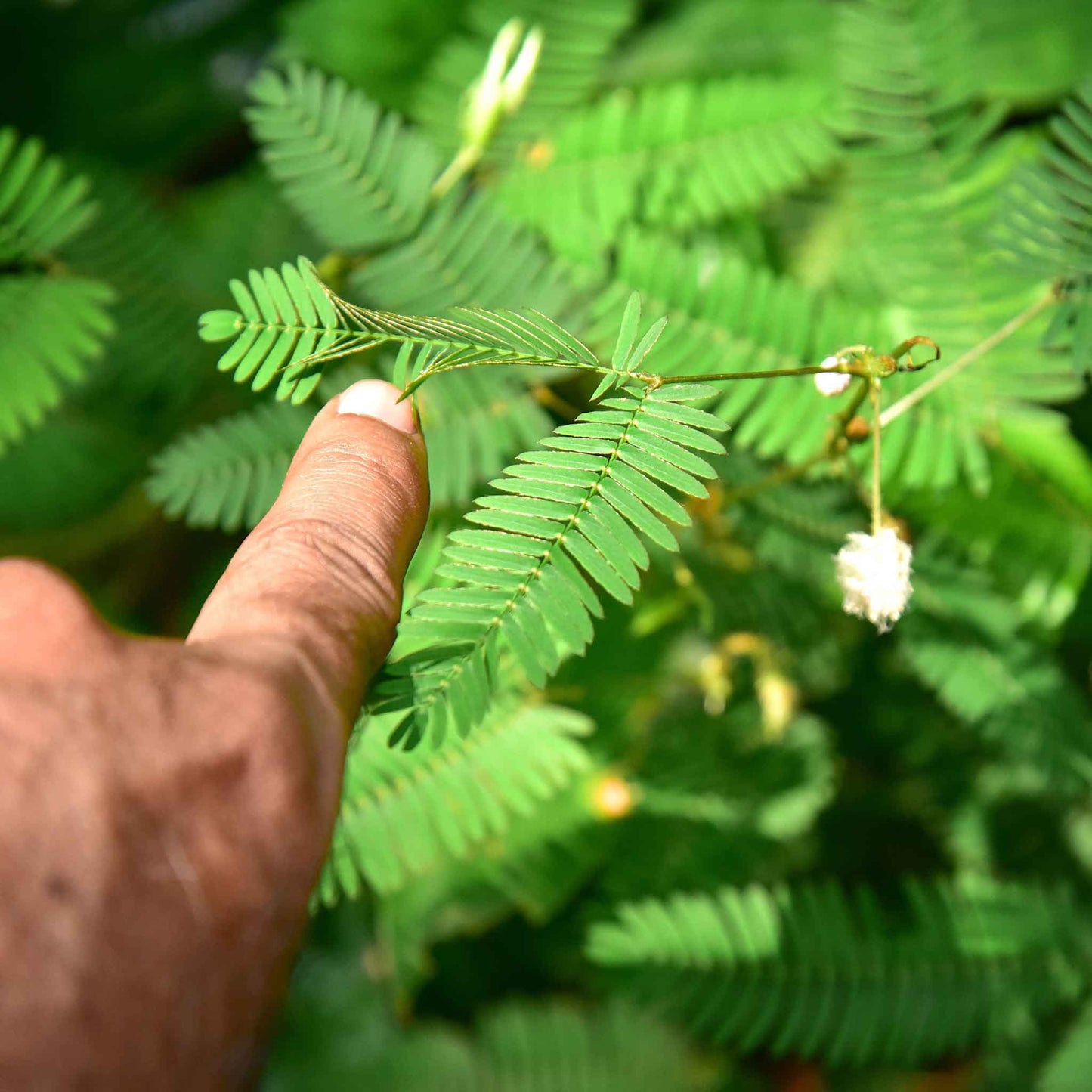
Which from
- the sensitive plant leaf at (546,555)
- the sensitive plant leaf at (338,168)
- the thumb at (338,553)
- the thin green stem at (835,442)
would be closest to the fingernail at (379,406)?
the thumb at (338,553)

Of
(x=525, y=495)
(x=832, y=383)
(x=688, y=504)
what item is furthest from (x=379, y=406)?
(x=688, y=504)

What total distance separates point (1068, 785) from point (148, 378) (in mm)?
1768

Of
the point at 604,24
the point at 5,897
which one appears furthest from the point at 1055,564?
the point at 5,897

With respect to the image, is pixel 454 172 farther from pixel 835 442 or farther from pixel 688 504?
pixel 835 442

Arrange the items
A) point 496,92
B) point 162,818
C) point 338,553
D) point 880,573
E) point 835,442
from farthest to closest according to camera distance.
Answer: point 496,92 → point 835,442 → point 880,573 → point 338,553 → point 162,818

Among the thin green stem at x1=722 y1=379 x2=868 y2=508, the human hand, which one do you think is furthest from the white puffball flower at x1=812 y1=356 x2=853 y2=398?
the human hand

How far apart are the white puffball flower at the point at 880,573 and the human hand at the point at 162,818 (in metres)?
0.44

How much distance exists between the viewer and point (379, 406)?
81cm

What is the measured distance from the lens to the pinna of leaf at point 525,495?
2.34 ft

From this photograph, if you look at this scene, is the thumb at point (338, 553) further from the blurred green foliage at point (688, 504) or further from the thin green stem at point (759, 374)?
the blurred green foliage at point (688, 504)

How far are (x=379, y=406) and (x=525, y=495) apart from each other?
17 centimetres

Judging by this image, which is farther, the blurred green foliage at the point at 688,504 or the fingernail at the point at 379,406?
the blurred green foliage at the point at 688,504

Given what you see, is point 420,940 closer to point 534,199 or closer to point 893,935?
point 893,935

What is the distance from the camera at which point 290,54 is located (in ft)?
6.39
